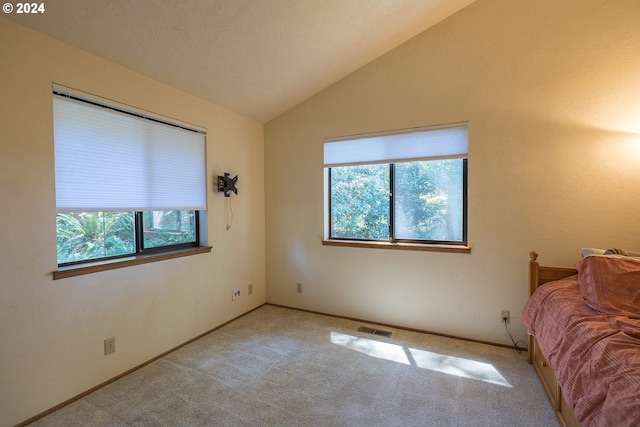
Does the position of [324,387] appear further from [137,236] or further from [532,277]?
[137,236]

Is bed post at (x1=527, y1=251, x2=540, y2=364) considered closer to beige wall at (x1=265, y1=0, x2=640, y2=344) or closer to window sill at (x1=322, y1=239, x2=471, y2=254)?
beige wall at (x1=265, y1=0, x2=640, y2=344)

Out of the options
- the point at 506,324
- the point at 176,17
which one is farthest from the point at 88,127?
the point at 506,324

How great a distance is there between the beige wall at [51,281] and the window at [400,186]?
1.69 metres

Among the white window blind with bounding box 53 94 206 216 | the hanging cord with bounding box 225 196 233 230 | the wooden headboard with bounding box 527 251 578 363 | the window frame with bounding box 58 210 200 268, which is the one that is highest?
the white window blind with bounding box 53 94 206 216

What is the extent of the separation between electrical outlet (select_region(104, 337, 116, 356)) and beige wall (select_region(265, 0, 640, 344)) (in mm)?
2167

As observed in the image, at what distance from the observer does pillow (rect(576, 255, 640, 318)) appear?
1.64 meters

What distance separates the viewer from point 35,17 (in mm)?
1706

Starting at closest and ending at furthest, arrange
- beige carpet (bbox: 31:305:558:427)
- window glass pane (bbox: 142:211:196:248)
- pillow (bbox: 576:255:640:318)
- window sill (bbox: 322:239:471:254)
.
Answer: pillow (bbox: 576:255:640:318) < beige carpet (bbox: 31:305:558:427) < window glass pane (bbox: 142:211:196:248) < window sill (bbox: 322:239:471:254)

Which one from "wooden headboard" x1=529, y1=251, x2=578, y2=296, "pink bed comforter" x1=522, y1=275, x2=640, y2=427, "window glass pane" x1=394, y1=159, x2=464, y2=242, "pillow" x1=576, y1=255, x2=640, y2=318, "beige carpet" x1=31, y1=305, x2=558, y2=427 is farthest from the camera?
"window glass pane" x1=394, y1=159, x2=464, y2=242

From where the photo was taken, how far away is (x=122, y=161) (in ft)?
7.50

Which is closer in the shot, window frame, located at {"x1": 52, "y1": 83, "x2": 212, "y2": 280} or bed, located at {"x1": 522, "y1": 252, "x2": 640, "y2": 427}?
bed, located at {"x1": 522, "y1": 252, "x2": 640, "y2": 427}

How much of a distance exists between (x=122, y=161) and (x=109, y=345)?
1432 millimetres

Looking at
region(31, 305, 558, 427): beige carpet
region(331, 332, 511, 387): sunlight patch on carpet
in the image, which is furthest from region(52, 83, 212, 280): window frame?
region(331, 332, 511, 387): sunlight patch on carpet

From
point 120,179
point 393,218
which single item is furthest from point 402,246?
point 120,179
